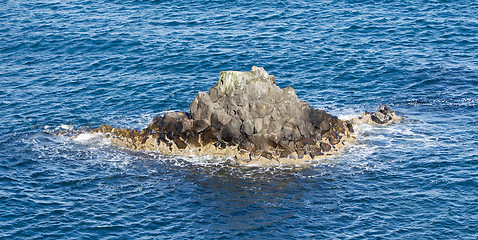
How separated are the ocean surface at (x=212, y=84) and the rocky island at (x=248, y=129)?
171 centimetres

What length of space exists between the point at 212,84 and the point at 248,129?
18.3 m

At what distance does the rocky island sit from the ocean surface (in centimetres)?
171

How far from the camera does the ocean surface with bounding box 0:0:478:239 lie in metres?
44.8

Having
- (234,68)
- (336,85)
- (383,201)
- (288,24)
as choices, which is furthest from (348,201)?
(288,24)

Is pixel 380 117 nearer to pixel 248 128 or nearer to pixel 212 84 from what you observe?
pixel 248 128

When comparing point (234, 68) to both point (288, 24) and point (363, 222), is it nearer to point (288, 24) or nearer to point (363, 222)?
point (288, 24)

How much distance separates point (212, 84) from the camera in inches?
2872

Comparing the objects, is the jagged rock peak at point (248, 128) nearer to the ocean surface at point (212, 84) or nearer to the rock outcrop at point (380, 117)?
the ocean surface at point (212, 84)

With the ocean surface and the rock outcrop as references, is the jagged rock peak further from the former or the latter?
the rock outcrop

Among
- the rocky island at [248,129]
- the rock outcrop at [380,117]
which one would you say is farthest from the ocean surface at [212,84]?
the rocky island at [248,129]

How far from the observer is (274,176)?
51281 mm

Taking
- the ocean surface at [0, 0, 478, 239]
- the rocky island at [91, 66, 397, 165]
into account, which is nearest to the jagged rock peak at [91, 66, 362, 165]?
the rocky island at [91, 66, 397, 165]

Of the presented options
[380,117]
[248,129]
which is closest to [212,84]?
[248,129]

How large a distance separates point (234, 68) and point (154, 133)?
20.5 meters
